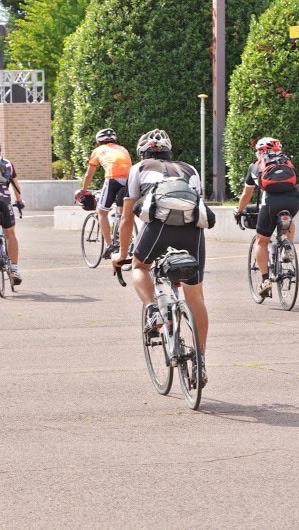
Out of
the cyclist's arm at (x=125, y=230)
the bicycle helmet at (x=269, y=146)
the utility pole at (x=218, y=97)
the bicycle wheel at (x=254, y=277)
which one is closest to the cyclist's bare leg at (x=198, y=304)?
the cyclist's arm at (x=125, y=230)

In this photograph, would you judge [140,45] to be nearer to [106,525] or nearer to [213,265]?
[213,265]

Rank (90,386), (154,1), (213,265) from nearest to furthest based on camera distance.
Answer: (90,386) < (213,265) < (154,1)

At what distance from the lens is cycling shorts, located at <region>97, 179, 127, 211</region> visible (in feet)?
58.3

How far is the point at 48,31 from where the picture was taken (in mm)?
49594

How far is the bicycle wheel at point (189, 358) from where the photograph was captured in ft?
27.6

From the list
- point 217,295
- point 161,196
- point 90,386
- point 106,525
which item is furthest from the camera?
point 217,295

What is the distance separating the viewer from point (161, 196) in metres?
8.81

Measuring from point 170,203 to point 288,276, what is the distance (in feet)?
16.9

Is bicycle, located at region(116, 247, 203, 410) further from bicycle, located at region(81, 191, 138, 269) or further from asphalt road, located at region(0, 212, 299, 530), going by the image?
bicycle, located at region(81, 191, 138, 269)

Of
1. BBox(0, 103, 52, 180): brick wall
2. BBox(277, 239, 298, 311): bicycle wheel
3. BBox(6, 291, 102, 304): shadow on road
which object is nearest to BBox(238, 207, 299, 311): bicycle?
BBox(277, 239, 298, 311): bicycle wheel

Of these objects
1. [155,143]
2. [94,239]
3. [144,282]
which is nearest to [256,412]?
[144,282]

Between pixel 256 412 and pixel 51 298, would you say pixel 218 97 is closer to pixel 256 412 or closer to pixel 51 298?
pixel 51 298

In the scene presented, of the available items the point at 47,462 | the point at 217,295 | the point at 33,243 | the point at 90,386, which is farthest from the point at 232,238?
the point at 47,462

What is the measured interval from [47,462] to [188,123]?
1999 centimetres
